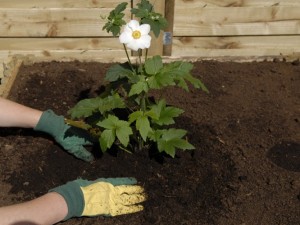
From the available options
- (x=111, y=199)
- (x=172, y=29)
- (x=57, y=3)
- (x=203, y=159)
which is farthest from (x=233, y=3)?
(x=111, y=199)

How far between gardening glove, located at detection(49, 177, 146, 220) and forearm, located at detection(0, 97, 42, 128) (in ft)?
1.83

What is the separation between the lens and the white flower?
2.23m

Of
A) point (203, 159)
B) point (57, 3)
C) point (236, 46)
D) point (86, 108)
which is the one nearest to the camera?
point (86, 108)

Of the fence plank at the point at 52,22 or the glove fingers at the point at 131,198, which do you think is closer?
the glove fingers at the point at 131,198

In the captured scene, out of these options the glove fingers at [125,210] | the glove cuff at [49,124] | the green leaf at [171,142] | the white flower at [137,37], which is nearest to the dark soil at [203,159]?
the glove fingers at [125,210]

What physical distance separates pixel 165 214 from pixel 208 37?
6.08ft

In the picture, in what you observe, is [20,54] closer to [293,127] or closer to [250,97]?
[250,97]

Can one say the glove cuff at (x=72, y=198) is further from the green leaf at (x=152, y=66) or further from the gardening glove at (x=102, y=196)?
the green leaf at (x=152, y=66)

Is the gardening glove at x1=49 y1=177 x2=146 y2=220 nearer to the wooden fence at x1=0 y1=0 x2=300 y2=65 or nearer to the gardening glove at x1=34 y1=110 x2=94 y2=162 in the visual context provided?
the gardening glove at x1=34 y1=110 x2=94 y2=162

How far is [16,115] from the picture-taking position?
2852 millimetres

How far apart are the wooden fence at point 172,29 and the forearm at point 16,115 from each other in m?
1.06

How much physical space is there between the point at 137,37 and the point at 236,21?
1.82 metres

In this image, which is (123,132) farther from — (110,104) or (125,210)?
(125,210)

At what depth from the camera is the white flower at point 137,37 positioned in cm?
223
